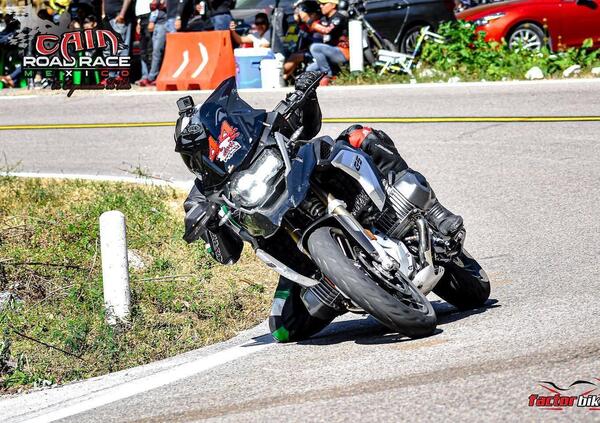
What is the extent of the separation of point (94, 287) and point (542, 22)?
1201 cm

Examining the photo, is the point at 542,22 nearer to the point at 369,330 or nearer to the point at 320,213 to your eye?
the point at 369,330

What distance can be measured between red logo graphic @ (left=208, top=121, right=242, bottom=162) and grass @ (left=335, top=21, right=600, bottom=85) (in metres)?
11.7

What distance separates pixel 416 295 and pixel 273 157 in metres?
1.13

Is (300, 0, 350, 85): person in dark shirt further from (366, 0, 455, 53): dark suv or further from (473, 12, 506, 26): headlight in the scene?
(473, 12, 506, 26): headlight

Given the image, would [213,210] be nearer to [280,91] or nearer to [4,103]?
[280,91]

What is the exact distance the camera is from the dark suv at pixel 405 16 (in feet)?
64.6

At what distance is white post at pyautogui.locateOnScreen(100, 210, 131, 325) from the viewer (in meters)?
7.83

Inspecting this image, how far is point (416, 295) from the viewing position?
20.7ft

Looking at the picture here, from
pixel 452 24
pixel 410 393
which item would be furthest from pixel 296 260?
pixel 452 24

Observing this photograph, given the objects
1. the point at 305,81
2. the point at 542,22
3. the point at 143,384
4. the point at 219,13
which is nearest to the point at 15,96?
the point at 219,13

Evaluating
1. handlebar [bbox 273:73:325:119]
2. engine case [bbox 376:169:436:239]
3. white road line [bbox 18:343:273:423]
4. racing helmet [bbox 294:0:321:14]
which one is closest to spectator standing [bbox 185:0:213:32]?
racing helmet [bbox 294:0:321:14]

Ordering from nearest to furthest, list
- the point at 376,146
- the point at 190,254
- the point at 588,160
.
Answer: the point at 376,146, the point at 190,254, the point at 588,160

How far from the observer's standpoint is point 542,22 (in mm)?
18750

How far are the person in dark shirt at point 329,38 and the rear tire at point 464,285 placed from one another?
37.4ft
